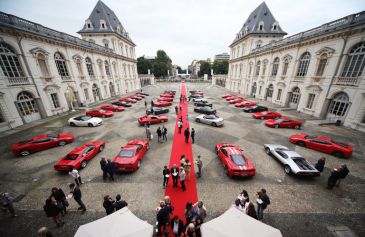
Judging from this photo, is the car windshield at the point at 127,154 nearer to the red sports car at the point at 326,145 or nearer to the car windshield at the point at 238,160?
the car windshield at the point at 238,160

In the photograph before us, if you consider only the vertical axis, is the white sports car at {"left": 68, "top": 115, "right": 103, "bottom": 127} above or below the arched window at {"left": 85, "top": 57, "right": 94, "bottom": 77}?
below

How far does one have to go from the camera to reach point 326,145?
11242 millimetres

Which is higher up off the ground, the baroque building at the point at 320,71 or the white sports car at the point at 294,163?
the baroque building at the point at 320,71

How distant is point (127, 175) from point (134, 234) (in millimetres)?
5475

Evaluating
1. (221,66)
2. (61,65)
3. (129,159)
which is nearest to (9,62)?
(61,65)

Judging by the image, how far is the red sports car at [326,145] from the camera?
10648 millimetres

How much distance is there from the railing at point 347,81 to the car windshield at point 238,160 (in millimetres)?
17551

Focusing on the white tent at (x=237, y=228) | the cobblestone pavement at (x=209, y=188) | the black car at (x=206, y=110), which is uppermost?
the white tent at (x=237, y=228)

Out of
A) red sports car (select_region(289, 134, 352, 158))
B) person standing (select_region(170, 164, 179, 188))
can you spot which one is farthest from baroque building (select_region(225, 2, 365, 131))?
person standing (select_region(170, 164, 179, 188))

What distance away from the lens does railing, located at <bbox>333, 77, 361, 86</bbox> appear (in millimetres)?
15548

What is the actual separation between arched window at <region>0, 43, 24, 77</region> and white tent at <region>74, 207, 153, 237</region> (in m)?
22.1

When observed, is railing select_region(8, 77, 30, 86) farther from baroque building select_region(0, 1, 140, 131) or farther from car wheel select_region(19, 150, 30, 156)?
car wheel select_region(19, 150, 30, 156)

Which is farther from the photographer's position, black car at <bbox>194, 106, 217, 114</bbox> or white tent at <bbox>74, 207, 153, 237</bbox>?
black car at <bbox>194, 106, 217, 114</bbox>

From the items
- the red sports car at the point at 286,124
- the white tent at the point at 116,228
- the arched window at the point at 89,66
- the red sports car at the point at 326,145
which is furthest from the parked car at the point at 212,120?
the arched window at the point at 89,66
